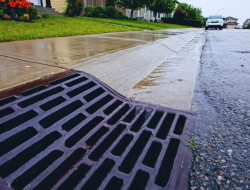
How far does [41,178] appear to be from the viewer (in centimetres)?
96

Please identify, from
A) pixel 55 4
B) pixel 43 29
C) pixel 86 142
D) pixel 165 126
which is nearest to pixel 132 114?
pixel 165 126

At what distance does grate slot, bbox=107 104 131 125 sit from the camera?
1.53 meters

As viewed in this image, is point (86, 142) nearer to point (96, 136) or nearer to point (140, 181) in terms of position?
point (96, 136)

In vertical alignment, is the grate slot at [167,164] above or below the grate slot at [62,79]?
below

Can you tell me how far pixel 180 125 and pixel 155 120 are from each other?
204 millimetres

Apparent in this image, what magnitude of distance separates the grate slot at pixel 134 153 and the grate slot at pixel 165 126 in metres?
0.11

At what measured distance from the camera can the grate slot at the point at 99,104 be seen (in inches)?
65.4

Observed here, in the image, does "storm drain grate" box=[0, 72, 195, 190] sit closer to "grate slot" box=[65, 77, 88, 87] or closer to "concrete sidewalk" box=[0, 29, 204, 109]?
"grate slot" box=[65, 77, 88, 87]

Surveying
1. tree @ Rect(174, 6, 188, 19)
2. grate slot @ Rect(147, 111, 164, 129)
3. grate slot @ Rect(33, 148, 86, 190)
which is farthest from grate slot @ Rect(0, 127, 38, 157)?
tree @ Rect(174, 6, 188, 19)

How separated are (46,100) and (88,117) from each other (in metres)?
0.36

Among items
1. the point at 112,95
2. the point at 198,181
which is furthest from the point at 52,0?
the point at 198,181

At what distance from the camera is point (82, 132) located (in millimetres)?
1384

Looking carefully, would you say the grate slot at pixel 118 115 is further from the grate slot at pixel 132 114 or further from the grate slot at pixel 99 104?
the grate slot at pixel 99 104

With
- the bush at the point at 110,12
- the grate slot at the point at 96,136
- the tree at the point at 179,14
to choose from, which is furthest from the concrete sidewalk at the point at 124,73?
the tree at the point at 179,14
